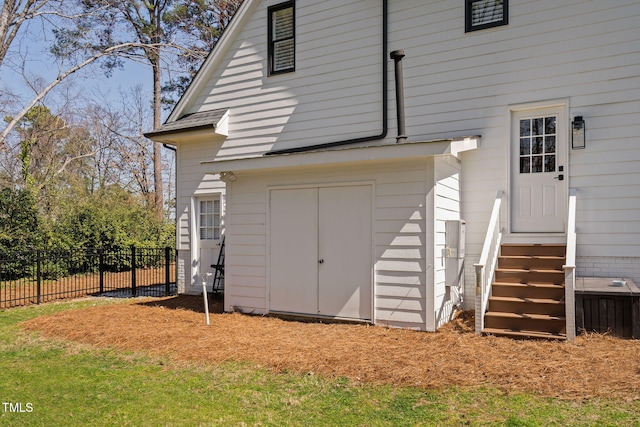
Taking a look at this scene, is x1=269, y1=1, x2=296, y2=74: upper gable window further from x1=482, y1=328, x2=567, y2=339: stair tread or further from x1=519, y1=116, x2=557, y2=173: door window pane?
x1=482, y1=328, x2=567, y2=339: stair tread

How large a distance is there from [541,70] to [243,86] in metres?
6.27

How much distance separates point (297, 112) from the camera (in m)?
10.4

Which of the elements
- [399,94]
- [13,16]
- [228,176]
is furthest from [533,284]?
[13,16]

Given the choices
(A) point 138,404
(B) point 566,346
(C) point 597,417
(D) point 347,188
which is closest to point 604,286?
(B) point 566,346

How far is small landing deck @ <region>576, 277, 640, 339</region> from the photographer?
20.5 ft

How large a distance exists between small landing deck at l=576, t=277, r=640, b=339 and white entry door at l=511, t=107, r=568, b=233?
1667mm

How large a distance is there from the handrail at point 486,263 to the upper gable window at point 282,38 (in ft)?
17.8

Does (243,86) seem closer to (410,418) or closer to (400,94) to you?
(400,94)

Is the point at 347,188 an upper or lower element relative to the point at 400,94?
lower

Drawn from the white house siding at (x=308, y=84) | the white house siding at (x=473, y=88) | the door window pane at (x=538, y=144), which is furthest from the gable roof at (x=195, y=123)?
the door window pane at (x=538, y=144)

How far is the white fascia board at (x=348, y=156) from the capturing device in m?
6.94

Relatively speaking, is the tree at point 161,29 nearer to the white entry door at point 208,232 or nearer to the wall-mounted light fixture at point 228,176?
the white entry door at point 208,232

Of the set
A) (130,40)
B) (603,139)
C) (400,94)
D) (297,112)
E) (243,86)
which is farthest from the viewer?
(130,40)

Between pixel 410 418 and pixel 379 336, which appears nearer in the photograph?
pixel 410 418
